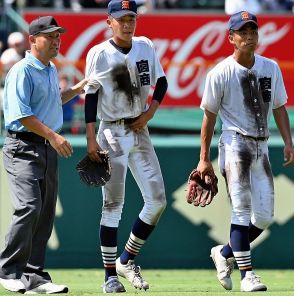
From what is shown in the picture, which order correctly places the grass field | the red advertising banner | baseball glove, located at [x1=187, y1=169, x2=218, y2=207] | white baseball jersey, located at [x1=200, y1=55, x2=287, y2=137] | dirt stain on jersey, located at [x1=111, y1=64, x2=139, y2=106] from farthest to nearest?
the red advertising banner
baseball glove, located at [x1=187, y1=169, x2=218, y2=207]
dirt stain on jersey, located at [x1=111, y1=64, x2=139, y2=106]
white baseball jersey, located at [x1=200, y1=55, x2=287, y2=137]
the grass field

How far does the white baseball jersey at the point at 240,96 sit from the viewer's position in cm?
834

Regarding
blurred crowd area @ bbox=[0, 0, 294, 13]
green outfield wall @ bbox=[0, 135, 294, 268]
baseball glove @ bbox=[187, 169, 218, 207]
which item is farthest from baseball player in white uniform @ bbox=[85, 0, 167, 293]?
blurred crowd area @ bbox=[0, 0, 294, 13]

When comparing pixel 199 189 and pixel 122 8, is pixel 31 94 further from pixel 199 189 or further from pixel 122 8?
pixel 199 189

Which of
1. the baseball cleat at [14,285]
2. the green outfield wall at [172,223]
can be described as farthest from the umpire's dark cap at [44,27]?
the green outfield wall at [172,223]

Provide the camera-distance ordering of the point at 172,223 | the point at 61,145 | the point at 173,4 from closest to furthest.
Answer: the point at 61,145
the point at 172,223
the point at 173,4

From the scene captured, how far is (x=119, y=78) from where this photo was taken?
27.8 feet

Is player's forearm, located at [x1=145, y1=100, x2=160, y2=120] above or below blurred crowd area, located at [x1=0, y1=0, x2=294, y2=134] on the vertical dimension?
above

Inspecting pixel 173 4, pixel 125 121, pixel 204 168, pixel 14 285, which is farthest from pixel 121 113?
pixel 173 4

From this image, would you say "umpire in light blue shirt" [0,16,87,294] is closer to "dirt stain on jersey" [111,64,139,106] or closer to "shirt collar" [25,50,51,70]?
"shirt collar" [25,50,51,70]

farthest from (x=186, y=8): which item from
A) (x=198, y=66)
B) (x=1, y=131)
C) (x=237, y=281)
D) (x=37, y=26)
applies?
(x=37, y=26)

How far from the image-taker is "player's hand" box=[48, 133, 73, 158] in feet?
24.9

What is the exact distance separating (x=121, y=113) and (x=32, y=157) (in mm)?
905

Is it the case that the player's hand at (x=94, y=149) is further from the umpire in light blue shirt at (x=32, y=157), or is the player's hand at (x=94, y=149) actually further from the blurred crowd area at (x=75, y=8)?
the blurred crowd area at (x=75, y=8)

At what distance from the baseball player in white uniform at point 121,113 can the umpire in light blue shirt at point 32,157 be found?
0.42 meters
